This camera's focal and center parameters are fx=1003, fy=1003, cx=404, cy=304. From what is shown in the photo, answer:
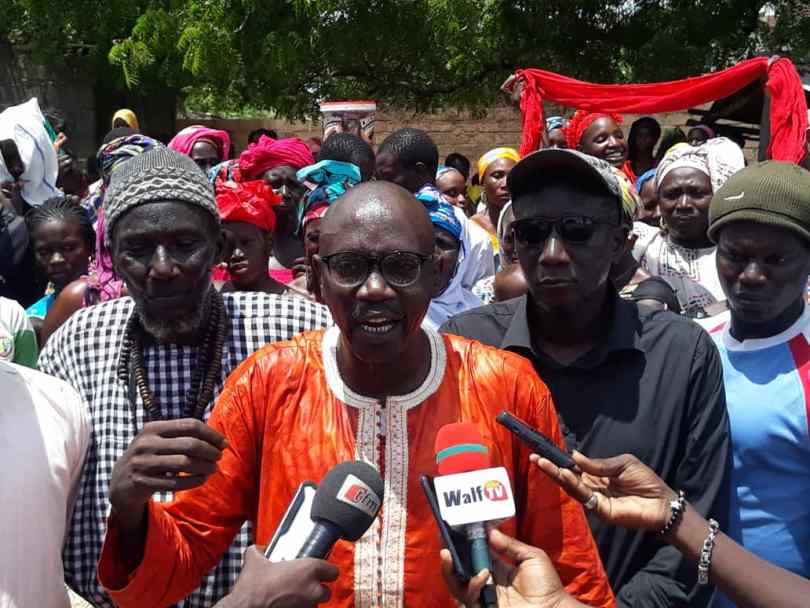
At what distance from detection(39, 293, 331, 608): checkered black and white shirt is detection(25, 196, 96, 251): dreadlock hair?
8.65 feet

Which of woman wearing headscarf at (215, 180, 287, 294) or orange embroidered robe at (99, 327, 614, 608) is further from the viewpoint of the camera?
woman wearing headscarf at (215, 180, 287, 294)

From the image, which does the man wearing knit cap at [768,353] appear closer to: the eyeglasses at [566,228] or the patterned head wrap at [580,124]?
the eyeglasses at [566,228]

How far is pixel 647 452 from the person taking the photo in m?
2.61

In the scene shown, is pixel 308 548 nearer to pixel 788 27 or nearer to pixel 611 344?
pixel 611 344

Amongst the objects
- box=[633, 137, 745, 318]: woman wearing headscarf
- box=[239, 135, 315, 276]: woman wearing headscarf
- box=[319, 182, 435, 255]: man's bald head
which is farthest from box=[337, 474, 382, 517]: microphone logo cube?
box=[239, 135, 315, 276]: woman wearing headscarf

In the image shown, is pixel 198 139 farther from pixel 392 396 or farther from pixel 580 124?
pixel 392 396

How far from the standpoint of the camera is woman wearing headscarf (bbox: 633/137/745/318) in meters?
5.04

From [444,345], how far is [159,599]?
850 mm

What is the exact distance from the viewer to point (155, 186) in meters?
2.87

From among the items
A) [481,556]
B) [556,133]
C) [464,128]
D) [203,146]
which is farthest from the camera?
[464,128]

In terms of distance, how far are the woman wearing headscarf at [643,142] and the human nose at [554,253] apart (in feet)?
24.2

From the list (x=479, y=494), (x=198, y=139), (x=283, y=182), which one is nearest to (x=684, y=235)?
(x=283, y=182)

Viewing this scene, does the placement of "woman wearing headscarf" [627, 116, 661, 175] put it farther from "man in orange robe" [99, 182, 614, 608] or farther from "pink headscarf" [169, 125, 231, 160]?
"man in orange robe" [99, 182, 614, 608]

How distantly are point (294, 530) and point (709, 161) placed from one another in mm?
4587
